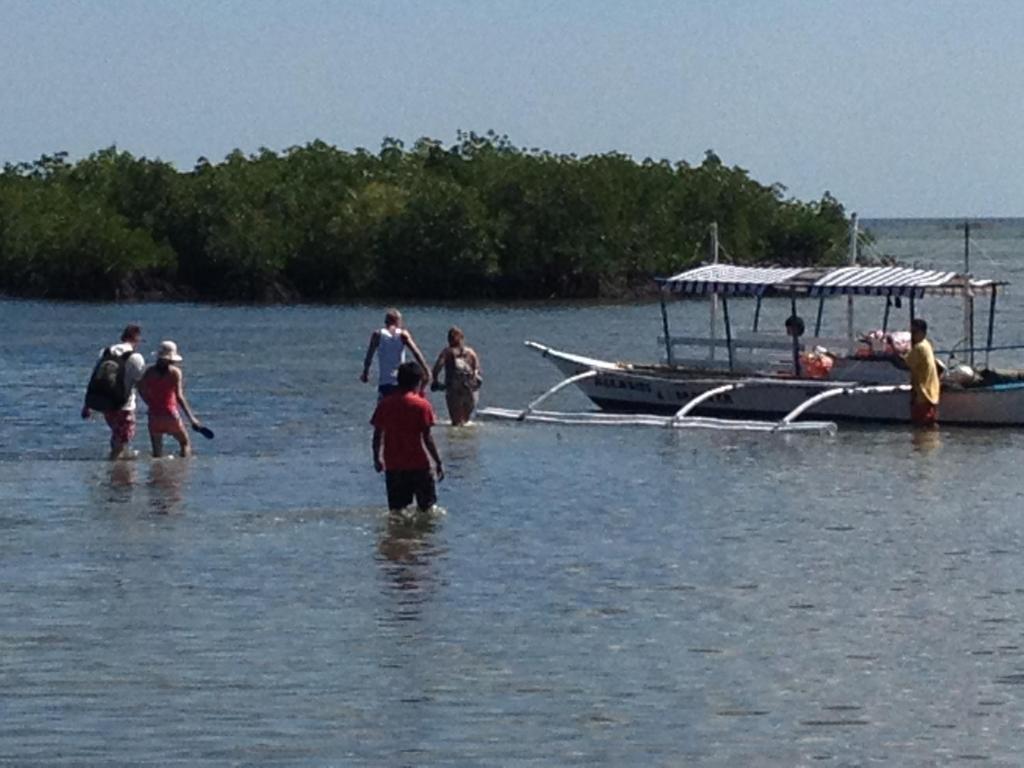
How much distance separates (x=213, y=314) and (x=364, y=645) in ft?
221

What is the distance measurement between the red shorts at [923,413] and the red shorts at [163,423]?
10.2 meters

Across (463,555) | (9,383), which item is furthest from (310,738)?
(9,383)

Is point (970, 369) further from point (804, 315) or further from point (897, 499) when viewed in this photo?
point (804, 315)

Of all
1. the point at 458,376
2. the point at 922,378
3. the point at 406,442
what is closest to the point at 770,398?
the point at 922,378

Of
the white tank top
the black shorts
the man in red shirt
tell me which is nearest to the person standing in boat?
the white tank top

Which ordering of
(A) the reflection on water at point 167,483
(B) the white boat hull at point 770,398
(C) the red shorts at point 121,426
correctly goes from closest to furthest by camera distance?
(A) the reflection on water at point 167,483 → (C) the red shorts at point 121,426 → (B) the white boat hull at point 770,398

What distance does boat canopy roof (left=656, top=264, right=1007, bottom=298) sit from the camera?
99.5ft

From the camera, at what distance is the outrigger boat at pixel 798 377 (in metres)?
29.3

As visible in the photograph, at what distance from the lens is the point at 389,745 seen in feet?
36.8

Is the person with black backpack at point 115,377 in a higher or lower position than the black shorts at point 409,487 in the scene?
higher

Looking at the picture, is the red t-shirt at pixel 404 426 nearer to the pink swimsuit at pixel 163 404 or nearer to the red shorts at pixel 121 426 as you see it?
the pink swimsuit at pixel 163 404

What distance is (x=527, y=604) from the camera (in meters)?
15.3

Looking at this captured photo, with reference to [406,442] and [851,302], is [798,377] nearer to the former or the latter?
[851,302]

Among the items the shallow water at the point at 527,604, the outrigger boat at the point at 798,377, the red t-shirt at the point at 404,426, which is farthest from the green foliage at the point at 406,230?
the red t-shirt at the point at 404,426
